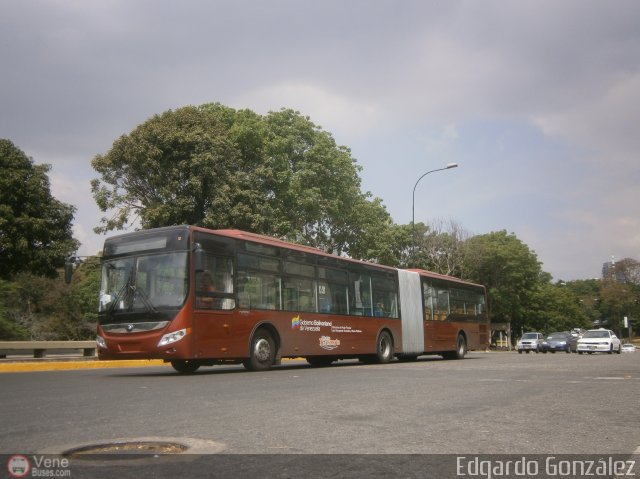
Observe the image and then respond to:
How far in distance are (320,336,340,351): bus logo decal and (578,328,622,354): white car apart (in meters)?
23.1

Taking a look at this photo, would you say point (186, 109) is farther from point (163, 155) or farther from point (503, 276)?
point (503, 276)

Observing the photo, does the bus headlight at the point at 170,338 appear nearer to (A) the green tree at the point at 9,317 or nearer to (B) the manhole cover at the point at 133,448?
(B) the manhole cover at the point at 133,448

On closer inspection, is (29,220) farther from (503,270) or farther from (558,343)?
(503,270)

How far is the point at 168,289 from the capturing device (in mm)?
13586

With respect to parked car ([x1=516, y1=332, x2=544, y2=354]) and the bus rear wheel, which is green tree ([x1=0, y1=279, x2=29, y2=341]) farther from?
parked car ([x1=516, y1=332, x2=544, y2=354])

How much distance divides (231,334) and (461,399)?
7123 millimetres

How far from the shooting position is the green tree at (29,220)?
3167cm

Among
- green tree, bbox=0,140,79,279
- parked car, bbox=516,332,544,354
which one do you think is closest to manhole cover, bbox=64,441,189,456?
green tree, bbox=0,140,79,279

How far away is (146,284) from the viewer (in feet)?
45.2

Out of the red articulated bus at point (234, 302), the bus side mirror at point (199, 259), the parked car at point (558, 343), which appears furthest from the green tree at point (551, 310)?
the bus side mirror at point (199, 259)

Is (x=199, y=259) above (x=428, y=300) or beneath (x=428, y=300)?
above

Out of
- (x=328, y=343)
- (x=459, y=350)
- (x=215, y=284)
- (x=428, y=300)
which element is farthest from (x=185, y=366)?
(x=459, y=350)

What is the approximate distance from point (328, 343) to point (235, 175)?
15.9 meters

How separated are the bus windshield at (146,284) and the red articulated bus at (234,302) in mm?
22
